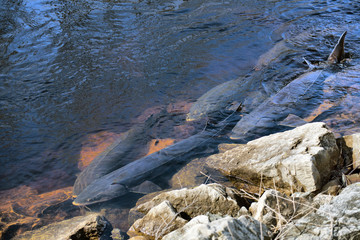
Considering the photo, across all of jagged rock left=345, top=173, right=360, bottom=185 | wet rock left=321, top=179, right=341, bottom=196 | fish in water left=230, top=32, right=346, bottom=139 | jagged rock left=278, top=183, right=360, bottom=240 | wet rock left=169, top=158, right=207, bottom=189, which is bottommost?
wet rock left=169, top=158, right=207, bottom=189

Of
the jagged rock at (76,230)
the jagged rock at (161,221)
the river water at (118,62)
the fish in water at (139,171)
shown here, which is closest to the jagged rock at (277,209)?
the jagged rock at (161,221)

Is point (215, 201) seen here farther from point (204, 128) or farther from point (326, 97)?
point (326, 97)

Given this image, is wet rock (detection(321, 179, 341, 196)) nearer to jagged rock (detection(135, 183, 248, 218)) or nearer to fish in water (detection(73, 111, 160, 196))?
jagged rock (detection(135, 183, 248, 218))

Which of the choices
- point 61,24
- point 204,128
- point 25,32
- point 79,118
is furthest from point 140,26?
point 204,128

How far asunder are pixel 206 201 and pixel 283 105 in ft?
9.77

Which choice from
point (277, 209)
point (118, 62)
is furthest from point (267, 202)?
point (118, 62)

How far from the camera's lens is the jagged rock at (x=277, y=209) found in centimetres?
278

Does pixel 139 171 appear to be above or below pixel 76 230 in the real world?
below

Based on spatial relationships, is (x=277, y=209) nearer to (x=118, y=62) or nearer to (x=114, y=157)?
(x=114, y=157)

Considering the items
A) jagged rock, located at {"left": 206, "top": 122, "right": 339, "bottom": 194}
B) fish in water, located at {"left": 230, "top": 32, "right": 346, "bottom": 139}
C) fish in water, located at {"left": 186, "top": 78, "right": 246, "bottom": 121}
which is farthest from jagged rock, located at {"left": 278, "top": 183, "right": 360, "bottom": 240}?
fish in water, located at {"left": 186, "top": 78, "right": 246, "bottom": 121}

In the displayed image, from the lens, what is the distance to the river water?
5207mm

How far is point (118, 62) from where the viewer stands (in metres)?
7.40

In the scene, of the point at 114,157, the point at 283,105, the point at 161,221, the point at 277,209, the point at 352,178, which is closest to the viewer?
the point at 277,209

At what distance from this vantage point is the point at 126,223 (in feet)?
11.6
